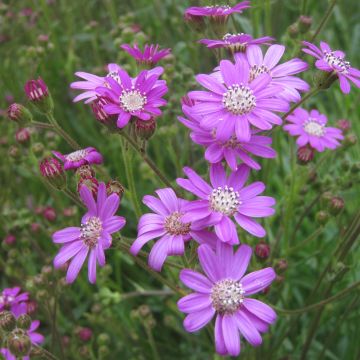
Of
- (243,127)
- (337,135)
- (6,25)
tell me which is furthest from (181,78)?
(6,25)

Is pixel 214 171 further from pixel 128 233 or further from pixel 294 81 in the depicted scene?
pixel 128 233

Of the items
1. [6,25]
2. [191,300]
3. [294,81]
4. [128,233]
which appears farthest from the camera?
[6,25]

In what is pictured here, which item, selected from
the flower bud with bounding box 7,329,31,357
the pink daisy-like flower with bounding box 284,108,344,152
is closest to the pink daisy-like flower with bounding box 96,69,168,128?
the flower bud with bounding box 7,329,31,357

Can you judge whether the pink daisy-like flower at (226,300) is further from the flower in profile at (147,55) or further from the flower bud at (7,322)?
the flower in profile at (147,55)

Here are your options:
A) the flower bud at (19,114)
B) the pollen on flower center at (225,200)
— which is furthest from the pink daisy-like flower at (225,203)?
the flower bud at (19,114)

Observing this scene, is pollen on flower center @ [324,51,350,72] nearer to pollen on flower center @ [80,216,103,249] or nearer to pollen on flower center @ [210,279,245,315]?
pollen on flower center @ [210,279,245,315]

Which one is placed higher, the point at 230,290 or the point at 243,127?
the point at 243,127

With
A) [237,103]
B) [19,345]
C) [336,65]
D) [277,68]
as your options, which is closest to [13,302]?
[19,345]
